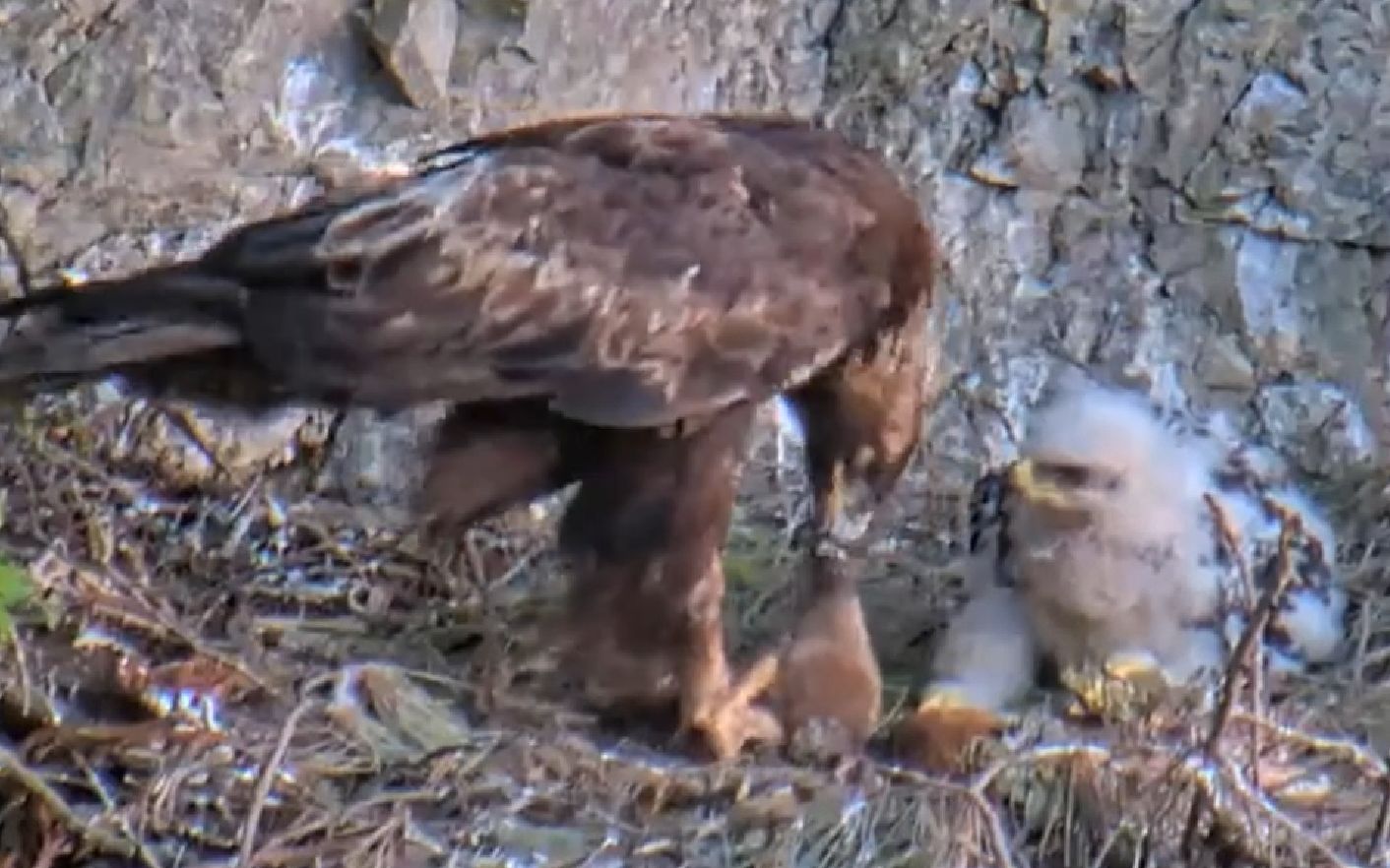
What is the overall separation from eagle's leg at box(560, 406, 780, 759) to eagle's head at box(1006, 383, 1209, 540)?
0.48m

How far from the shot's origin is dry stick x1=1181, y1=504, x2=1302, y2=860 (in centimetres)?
493

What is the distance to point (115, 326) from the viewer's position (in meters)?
5.47

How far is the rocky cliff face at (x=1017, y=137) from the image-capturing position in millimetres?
6605

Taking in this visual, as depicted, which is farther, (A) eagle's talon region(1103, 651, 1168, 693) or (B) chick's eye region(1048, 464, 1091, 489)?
(B) chick's eye region(1048, 464, 1091, 489)

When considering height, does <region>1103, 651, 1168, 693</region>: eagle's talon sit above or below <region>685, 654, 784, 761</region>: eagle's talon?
above

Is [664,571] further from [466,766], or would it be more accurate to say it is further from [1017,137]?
[1017,137]

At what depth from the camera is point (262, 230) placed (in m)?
5.61

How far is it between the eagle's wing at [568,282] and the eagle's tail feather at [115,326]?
0.14ft

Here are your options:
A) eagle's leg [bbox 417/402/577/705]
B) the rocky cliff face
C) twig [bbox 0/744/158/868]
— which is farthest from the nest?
the rocky cliff face

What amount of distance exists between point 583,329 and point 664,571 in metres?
0.35

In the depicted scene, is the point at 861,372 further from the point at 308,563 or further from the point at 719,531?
the point at 308,563

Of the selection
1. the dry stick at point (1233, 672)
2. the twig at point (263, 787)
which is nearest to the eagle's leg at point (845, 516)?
the dry stick at point (1233, 672)

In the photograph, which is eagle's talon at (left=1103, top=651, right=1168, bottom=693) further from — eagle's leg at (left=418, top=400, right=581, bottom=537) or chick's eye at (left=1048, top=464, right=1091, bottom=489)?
eagle's leg at (left=418, top=400, right=581, bottom=537)

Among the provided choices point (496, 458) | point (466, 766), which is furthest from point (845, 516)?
point (466, 766)
